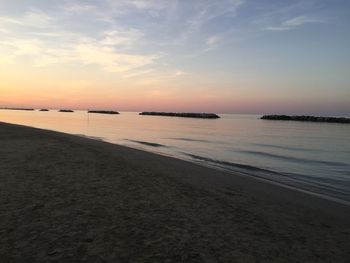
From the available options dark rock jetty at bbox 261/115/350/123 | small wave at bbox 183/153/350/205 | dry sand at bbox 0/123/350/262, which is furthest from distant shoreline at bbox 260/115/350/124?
dry sand at bbox 0/123/350/262

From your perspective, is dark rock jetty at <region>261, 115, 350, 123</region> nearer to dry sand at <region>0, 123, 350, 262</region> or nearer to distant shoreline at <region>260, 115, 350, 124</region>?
distant shoreline at <region>260, 115, 350, 124</region>

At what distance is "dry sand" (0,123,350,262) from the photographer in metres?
5.37

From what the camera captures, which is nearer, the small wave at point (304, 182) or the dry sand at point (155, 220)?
the dry sand at point (155, 220)

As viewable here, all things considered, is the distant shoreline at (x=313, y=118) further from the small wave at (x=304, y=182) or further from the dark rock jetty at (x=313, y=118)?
the small wave at (x=304, y=182)

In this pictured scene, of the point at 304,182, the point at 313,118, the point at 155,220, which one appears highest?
the point at 313,118

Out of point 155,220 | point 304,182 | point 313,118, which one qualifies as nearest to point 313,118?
point 313,118

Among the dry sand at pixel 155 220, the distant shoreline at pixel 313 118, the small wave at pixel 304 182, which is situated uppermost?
the distant shoreline at pixel 313 118

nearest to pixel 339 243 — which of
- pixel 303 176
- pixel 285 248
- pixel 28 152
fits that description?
pixel 285 248

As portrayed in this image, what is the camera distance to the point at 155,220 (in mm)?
6961

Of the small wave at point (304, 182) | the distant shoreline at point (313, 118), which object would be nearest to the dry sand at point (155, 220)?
the small wave at point (304, 182)

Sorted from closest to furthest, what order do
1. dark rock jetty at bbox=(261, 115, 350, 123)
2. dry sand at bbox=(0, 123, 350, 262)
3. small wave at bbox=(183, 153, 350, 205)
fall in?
dry sand at bbox=(0, 123, 350, 262), small wave at bbox=(183, 153, 350, 205), dark rock jetty at bbox=(261, 115, 350, 123)

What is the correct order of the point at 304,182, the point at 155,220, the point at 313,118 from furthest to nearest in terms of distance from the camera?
the point at 313,118
the point at 304,182
the point at 155,220

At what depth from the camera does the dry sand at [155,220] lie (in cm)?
537

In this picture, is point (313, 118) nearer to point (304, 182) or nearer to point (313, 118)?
point (313, 118)
